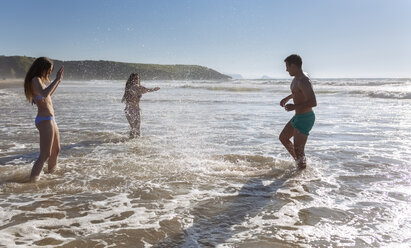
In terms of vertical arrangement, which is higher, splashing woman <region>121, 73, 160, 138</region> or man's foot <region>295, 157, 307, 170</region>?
splashing woman <region>121, 73, 160, 138</region>

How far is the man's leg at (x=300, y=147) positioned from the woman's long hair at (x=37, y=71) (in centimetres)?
424

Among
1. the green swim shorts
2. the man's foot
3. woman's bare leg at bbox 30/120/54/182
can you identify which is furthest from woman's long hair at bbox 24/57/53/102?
the man's foot

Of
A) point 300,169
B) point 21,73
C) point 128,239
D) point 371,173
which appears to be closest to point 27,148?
point 128,239

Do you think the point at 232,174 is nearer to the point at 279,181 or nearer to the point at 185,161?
the point at 279,181

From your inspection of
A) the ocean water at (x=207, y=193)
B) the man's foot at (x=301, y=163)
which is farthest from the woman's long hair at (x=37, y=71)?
the man's foot at (x=301, y=163)

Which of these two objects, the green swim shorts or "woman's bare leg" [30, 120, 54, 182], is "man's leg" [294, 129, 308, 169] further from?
"woman's bare leg" [30, 120, 54, 182]


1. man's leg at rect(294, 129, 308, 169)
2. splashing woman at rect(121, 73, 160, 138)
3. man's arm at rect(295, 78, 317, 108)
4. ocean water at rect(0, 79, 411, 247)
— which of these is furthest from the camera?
splashing woman at rect(121, 73, 160, 138)

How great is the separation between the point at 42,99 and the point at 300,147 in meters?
4.34

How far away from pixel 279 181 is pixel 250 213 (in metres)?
1.50

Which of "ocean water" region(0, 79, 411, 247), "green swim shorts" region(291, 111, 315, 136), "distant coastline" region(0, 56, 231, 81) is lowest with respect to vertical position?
"ocean water" region(0, 79, 411, 247)

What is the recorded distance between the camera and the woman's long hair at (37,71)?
5.10 meters

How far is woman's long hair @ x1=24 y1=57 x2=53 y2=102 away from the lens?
16.7ft

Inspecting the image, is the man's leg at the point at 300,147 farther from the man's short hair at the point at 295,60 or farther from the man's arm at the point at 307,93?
the man's short hair at the point at 295,60

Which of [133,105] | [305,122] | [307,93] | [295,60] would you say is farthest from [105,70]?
[307,93]
